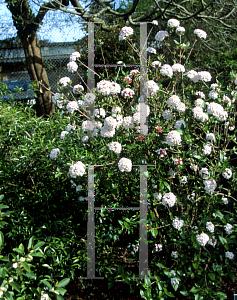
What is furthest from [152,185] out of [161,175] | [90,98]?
[90,98]

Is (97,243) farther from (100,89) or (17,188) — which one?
(100,89)

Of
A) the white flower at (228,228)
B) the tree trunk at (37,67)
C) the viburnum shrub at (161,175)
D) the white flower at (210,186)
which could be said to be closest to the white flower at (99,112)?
the viburnum shrub at (161,175)

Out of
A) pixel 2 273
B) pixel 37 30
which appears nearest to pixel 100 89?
pixel 2 273

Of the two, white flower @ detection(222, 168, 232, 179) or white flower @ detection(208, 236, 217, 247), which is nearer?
white flower @ detection(208, 236, 217, 247)

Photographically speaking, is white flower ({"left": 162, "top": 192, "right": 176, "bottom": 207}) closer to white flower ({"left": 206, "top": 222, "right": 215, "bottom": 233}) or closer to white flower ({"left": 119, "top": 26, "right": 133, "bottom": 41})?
white flower ({"left": 206, "top": 222, "right": 215, "bottom": 233})

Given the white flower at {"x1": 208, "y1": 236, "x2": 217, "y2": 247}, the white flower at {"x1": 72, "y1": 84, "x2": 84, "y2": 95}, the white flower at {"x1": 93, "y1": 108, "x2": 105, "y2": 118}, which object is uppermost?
the white flower at {"x1": 72, "y1": 84, "x2": 84, "y2": 95}

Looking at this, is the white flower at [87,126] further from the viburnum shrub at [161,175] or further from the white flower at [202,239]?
the white flower at [202,239]

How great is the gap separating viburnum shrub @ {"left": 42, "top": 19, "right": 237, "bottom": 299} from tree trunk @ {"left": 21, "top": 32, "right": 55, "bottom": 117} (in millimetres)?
4390

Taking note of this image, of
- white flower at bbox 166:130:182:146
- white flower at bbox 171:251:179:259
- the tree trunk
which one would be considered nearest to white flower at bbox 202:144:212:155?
white flower at bbox 166:130:182:146

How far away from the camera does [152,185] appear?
2135mm

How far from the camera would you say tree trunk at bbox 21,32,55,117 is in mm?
6289

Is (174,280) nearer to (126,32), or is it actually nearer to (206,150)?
(206,150)

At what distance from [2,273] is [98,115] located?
119 centimetres

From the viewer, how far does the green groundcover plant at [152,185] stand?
191cm
